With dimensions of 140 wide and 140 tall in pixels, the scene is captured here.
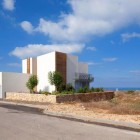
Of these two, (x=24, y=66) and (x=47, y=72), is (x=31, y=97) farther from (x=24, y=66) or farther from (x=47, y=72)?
(x=24, y=66)

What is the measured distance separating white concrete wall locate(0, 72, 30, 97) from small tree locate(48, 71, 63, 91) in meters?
7.77

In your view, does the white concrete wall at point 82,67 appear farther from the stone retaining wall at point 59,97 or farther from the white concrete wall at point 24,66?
the white concrete wall at point 24,66

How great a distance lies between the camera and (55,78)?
146 feet

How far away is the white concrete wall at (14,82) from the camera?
160 ft

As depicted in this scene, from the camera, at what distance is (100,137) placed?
11.5m

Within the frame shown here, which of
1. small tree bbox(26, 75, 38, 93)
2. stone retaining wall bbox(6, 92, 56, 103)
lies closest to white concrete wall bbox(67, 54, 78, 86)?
small tree bbox(26, 75, 38, 93)

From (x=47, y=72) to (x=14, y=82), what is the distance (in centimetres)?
655

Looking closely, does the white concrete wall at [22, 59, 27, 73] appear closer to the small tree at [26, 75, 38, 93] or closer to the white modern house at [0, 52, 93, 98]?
the white modern house at [0, 52, 93, 98]

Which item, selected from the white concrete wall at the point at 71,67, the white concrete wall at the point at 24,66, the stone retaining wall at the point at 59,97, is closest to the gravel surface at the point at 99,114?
the stone retaining wall at the point at 59,97

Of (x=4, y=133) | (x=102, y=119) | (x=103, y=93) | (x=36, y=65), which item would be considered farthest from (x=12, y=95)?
(x=4, y=133)

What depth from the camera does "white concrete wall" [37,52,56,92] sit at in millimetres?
47188

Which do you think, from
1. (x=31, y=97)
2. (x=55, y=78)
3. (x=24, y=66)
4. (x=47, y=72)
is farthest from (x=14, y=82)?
(x=31, y=97)

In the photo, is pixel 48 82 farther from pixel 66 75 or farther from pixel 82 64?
pixel 82 64

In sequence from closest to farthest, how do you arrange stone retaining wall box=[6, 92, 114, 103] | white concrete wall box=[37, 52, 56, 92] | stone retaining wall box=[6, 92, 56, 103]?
stone retaining wall box=[6, 92, 114, 103], stone retaining wall box=[6, 92, 56, 103], white concrete wall box=[37, 52, 56, 92]
